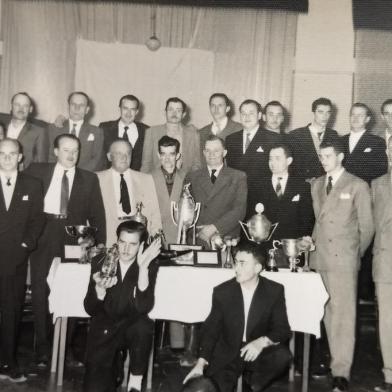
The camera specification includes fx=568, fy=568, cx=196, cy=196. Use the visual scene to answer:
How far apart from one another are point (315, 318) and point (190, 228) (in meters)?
1.19

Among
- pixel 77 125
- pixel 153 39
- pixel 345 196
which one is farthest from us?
pixel 153 39

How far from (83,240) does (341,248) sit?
5.67ft

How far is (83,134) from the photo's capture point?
16.1 feet

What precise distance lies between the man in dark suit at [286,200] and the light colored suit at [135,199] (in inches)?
33.7

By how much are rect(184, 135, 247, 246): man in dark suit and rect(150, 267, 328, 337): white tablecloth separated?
775 millimetres

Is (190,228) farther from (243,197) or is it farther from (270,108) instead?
(270,108)

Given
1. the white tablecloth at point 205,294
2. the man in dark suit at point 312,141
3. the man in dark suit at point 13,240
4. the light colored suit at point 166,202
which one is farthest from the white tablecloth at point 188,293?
the man in dark suit at point 312,141

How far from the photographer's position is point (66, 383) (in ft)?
12.0

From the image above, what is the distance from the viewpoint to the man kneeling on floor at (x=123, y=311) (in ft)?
10.8

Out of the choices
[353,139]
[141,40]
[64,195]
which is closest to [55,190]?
[64,195]

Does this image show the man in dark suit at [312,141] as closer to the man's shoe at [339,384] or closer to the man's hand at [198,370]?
the man's shoe at [339,384]

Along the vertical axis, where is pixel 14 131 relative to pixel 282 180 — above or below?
above

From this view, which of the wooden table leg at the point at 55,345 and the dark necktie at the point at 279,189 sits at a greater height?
the dark necktie at the point at 279,189

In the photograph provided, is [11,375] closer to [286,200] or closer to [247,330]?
[247,330]
